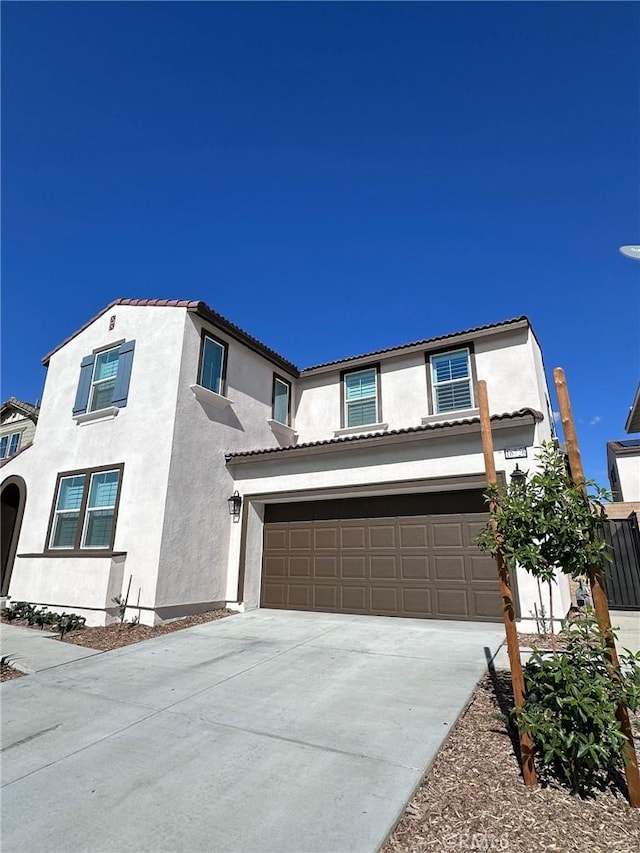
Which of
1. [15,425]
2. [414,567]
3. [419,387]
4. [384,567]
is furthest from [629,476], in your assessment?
[15,425]

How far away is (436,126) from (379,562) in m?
9.08

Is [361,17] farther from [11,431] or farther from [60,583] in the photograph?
[11,431]

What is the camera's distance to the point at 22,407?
1561 centimetres

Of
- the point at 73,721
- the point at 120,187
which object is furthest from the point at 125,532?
the point at 120,187

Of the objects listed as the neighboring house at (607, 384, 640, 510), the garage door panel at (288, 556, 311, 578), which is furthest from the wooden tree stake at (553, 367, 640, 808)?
the neighboring house at (607, 384, 640, 510)

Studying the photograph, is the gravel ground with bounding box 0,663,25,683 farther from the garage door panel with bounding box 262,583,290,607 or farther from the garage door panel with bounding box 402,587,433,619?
the garage door panel with bounding box 402,587,433,619

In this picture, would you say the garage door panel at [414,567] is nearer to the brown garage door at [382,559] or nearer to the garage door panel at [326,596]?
the brown garage door at [382,559]

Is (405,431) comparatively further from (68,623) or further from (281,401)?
(68,623)

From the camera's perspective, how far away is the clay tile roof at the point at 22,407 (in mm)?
15178

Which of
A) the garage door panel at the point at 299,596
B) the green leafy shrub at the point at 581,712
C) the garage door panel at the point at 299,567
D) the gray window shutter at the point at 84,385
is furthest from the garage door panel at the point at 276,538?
the green leafy shrub at the point at 581,712

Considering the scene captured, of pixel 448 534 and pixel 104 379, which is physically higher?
pixel 104 379

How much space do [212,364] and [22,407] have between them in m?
9.85

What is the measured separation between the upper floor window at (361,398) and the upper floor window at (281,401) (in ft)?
6.13

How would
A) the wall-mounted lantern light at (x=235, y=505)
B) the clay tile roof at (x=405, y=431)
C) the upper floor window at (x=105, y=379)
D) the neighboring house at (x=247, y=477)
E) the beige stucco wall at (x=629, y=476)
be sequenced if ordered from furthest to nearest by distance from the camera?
the beige stucco wall at (x=629, y=476) < the upper floor window at (x=105, y=379) < the wall-mounted lantern light at (x=235, y=505) < the neighboring house at (x=247, y=477) < the clay tile roof at (x=405, y=431)
